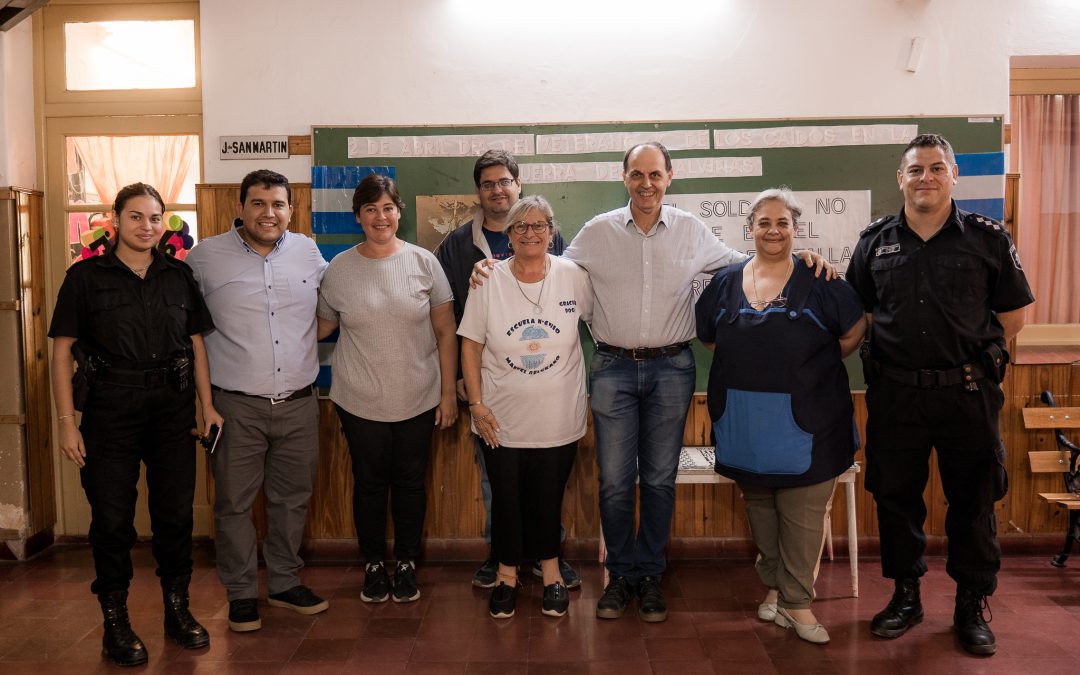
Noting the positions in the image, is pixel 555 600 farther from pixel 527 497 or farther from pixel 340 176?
pixel 340 176

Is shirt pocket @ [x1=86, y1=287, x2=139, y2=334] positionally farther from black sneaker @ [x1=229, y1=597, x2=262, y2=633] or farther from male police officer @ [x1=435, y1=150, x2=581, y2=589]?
male police officer @ [x1=435, y1=150, x2=581, y2=589]

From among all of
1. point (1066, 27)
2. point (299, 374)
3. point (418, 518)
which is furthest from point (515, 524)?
point (1066, 27)

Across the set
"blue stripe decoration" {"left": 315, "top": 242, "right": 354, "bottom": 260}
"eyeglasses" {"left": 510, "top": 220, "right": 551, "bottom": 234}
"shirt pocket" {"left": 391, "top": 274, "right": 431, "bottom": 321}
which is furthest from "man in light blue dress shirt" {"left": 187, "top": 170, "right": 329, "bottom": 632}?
"eyeglasses" {"left": 510, "top": 220, "right": 551, "bottom": 234}

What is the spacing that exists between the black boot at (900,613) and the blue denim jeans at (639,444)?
2.74ft

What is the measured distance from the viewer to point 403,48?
3.95 meters

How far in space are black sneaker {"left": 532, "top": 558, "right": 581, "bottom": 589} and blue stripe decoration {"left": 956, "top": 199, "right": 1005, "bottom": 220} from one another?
2.48 metres

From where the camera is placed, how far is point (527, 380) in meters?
3.11

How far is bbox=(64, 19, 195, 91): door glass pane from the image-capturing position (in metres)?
4.18

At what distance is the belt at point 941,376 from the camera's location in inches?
115

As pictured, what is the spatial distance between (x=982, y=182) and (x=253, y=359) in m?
3.36

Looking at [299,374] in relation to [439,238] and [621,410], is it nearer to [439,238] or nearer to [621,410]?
[439,238]

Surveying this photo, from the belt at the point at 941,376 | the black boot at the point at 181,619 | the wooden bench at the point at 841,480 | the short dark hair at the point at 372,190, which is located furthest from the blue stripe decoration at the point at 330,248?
the belt at the point at 941,376

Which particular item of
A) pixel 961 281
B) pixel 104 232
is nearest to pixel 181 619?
pixel 104 232

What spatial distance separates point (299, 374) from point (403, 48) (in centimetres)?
170
